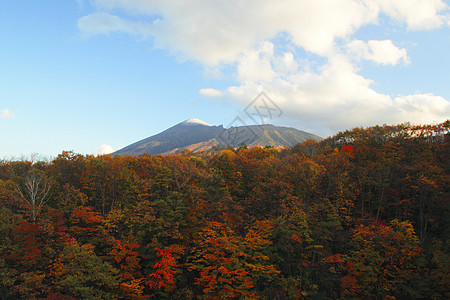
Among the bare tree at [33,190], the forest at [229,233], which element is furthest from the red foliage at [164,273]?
the bare tree at [33,190]

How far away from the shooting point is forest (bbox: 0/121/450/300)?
2705cm

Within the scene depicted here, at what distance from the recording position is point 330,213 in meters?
34.8

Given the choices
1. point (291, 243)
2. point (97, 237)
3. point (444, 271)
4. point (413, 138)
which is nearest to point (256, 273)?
point (291, 243)

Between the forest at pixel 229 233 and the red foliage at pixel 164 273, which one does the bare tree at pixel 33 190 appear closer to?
the forest at pixel 229 233

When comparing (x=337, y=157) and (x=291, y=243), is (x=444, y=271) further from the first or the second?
(x=337, y=157)

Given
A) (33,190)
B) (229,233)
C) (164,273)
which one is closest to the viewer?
(164,273)

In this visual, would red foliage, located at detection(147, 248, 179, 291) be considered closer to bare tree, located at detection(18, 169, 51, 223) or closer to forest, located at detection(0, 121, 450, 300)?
forest, located at detection(0, 121, 450, 300)

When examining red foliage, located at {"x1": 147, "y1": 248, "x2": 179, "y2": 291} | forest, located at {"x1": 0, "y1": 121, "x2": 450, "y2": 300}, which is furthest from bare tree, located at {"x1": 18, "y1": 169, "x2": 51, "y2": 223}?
red foliage, located at {"x1": 147, "y1": 248, "x2": 179, "y2": 291}

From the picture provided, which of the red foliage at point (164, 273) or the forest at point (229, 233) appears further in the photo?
the red foliage at point (164, 273)

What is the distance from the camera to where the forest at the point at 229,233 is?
1065 inches

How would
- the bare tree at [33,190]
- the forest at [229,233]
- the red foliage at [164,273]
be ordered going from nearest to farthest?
the forest at [229,233], the red foliage at [164,273], the bare tree at [33,190]

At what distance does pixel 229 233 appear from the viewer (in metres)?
32.1

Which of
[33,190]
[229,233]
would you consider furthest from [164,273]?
[33,190]

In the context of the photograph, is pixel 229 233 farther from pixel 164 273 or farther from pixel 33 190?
pixel 33 190
